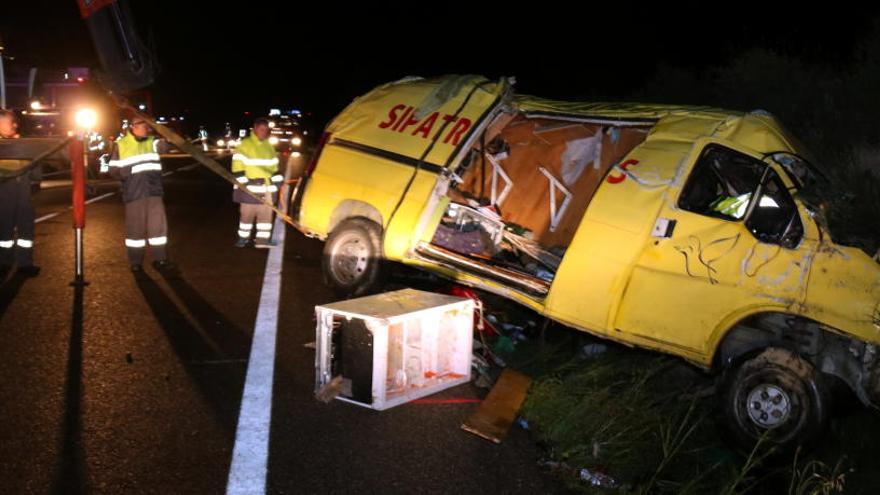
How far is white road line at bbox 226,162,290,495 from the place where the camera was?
13.4 ft

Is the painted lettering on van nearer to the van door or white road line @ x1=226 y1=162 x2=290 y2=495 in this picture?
white road line @ x1=226 y1=162 x2=290 y2=495

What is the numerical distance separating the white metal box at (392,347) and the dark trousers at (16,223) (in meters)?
4.77

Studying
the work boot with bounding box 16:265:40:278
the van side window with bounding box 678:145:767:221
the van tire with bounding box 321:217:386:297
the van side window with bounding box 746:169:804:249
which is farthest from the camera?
the work boot with bounding box 16:265:40:278

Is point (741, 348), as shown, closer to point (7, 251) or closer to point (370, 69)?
point (7, 251)

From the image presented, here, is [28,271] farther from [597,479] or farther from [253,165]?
[597,479]

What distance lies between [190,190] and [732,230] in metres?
14.6

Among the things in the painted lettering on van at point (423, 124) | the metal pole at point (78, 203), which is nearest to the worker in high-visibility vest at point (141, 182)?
the metal pole at point (78, 203)

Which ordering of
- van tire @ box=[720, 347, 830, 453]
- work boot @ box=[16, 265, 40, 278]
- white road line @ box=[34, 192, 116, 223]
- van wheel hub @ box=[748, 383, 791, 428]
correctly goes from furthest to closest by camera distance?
white road line @ box=[34, 192, 116, 223], work boot @ box=[16, 265, 40, 278], van wheel hub @ box=[748, 383, 791, 428], van tire @ box=[720, 347, 830, 453]

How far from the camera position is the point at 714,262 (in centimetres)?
526

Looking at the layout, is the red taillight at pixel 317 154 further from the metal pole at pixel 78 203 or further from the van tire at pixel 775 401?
the van tire at pixel 775 401

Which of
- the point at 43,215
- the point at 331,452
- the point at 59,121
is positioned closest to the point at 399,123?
the point at 331,452

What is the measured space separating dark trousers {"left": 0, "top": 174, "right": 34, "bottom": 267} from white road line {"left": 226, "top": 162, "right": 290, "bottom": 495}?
8.94 ft

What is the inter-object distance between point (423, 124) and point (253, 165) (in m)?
3.56

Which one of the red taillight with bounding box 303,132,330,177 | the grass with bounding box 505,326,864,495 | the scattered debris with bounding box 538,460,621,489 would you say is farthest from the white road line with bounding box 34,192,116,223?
the scattered debris with bounding box 538,460,621,489
